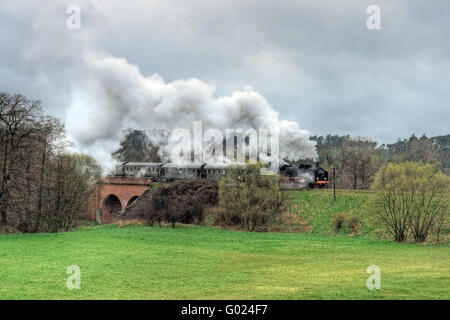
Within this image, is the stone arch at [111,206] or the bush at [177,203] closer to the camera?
the bush at [177,203]

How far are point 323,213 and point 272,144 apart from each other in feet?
45.3

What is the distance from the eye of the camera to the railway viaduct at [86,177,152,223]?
62.2 metres

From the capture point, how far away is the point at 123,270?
762 inches

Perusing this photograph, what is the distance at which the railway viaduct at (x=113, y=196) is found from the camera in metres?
62.2

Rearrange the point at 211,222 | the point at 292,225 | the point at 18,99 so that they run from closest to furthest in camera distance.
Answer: the point at 18,99
the point at 292,225
the point at 211,222

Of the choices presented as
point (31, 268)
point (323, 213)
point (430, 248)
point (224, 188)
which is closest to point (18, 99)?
point (224, 188)

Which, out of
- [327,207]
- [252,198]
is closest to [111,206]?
[252,198]

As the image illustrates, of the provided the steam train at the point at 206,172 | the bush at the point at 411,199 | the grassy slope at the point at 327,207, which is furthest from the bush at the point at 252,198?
the bush at the point at 411,199

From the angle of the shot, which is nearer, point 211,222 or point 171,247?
point 171,247

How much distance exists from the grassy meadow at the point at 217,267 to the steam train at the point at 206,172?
2013cm

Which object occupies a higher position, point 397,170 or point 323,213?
point 397,170

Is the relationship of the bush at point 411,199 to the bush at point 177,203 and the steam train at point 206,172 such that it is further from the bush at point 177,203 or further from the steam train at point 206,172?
the bush at point 177,203

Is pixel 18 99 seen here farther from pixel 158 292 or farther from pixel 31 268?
pixel 158 292

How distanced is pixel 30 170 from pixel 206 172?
2280 centimetres
